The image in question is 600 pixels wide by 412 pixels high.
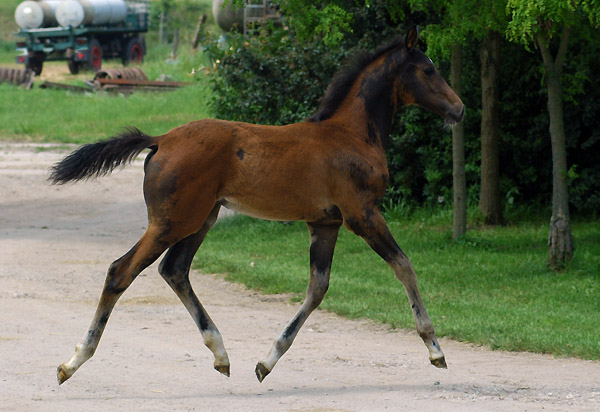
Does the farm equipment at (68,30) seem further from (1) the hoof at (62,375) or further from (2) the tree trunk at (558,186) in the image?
(1) the hoof at (62,375)

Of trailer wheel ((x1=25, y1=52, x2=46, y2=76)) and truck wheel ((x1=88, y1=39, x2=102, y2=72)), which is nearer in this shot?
trailer wheel ((x1=25, y1=52, x2=46, y2=76))

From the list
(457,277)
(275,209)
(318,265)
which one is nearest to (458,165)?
(457,277)

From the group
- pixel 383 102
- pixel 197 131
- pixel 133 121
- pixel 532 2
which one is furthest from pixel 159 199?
pixel 133 121

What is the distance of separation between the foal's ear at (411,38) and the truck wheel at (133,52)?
110 ft

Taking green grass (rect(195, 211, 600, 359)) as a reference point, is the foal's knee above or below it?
above

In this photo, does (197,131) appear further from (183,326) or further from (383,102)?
(183,326)

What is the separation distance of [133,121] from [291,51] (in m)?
11.2

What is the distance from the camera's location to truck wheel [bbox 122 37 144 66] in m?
39.4

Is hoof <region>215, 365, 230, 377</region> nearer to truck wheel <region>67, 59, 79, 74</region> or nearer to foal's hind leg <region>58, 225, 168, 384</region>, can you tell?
foal's hind leg <region>58, 225, 168, 384</region>

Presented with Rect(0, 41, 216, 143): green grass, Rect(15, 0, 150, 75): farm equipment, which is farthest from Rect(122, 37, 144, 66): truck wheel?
Rect(0, 41, 216, 143): green grass

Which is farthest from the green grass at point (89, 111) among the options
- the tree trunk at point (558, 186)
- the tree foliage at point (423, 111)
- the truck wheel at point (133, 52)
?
the tree trunk at point (558, 186)

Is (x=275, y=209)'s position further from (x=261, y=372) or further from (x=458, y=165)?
(x=458, y=165)

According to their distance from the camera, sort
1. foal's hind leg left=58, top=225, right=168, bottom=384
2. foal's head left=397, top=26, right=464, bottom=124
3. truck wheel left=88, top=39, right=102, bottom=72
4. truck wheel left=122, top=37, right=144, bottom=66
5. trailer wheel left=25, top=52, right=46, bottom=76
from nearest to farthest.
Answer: foal's hind leg left=58, top=225, right=168, bottom=384
foal's head left=397, top=26, right=464, bottom=124
trailer wheel left=25, top=52, right=46, bottom=76
truck wheel left=88, top=39, right=102, bottom=72
truck wheel left=122, top=37, right=144, bottom=66

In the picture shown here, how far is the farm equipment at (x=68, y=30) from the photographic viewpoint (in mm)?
35219
